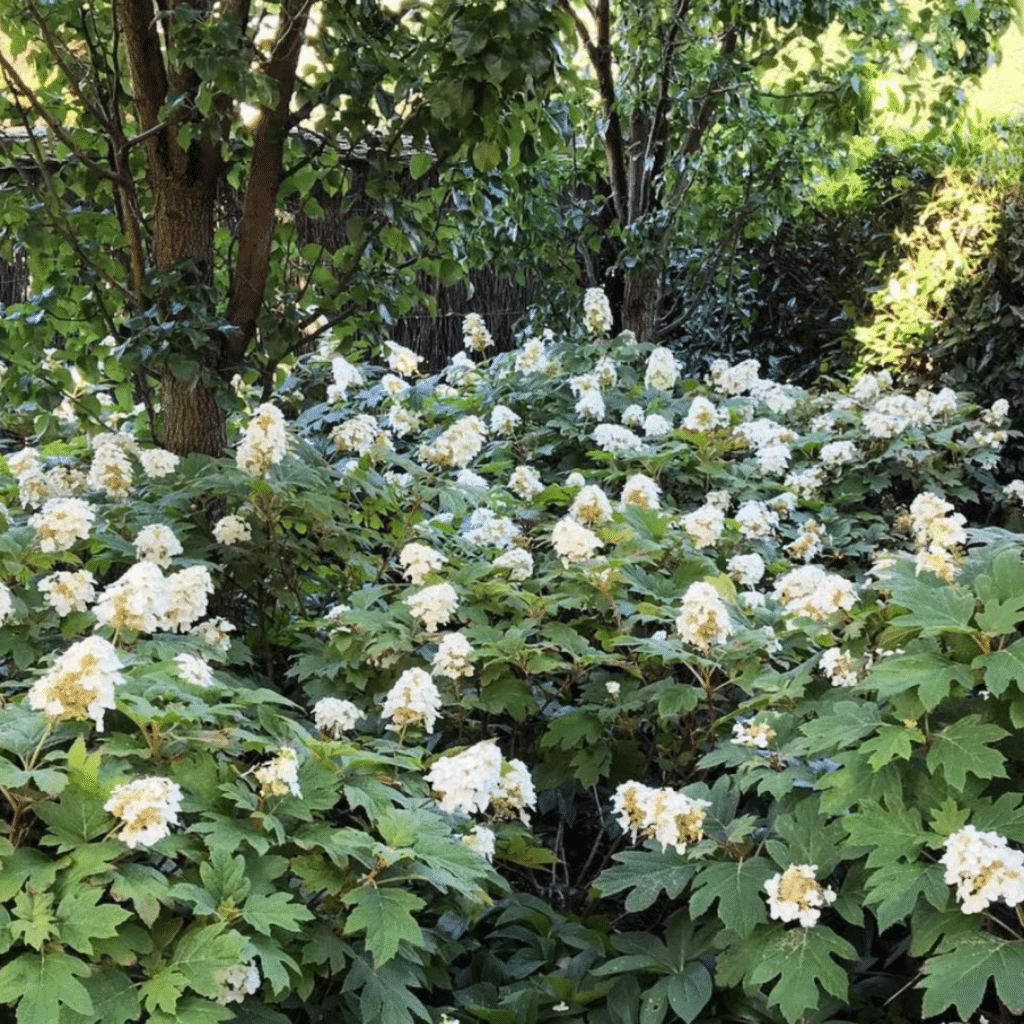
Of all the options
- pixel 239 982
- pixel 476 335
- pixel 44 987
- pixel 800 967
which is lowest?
pixel 800 967

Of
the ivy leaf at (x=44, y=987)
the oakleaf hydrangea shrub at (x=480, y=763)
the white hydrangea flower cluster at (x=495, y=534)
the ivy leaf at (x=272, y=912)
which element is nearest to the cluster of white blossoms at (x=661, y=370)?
the oakleaf hydrangea shrub at (x=480, y=763)

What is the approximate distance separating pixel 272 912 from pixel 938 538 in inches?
46.0

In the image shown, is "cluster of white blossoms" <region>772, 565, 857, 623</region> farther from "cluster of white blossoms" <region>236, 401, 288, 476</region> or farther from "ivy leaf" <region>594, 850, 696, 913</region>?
"cluster of white blossoms" <region>236, 401, 288, 476</region>

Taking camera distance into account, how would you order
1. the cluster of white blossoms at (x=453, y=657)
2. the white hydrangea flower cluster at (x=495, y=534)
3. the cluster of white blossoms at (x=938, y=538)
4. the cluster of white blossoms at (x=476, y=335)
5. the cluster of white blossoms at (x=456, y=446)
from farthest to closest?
the cluster of white blossoms at (x=476, y=335), the cluster of white blossoms at (x=456, y=446), the white hydrangea flower cluster at (x=495, y=534), the cluster of white blossoms at (x=453, y=657), the cluster of white blossoms at (x=938, y=538)

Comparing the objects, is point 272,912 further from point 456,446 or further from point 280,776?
point 456,446

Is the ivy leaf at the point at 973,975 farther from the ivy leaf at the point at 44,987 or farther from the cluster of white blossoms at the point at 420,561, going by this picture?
the cluster of white blossoms at the point at 420,561

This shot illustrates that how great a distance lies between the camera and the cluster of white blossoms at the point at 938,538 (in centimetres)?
171

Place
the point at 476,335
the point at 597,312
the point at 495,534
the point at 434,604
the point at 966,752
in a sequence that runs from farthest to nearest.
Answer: the point at 476,335, the point at 597,312, the point at 495,534, the point at 434,604, the point at 966,752

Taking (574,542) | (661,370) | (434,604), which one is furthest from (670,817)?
(661,370)

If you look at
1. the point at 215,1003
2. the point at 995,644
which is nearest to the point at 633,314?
the point at 995,644

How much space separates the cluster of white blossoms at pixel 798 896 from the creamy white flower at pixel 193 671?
849mm

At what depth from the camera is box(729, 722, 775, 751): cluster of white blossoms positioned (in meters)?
1.82

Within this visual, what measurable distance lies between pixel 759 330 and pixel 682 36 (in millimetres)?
2261

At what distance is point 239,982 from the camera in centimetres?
143
